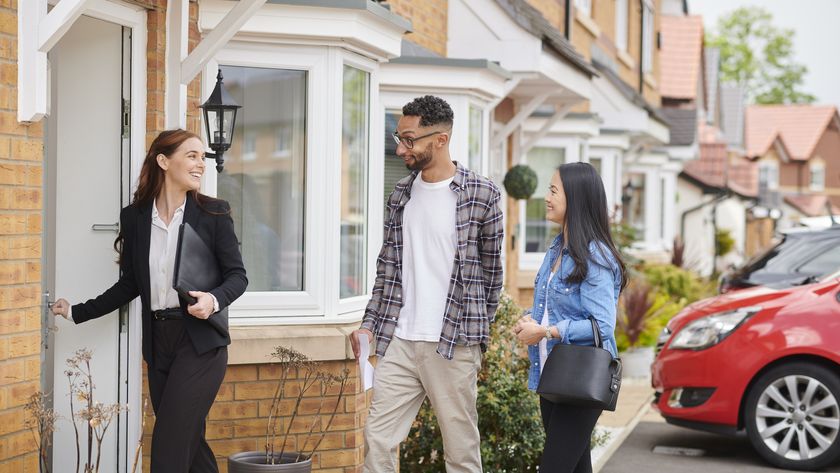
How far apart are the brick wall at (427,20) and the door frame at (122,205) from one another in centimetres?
346

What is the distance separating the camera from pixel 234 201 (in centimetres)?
673

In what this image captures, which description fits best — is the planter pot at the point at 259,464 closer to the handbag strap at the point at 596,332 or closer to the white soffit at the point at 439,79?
the handbag strap at the point at 596,332

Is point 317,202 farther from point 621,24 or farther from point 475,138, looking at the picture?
point 621,24

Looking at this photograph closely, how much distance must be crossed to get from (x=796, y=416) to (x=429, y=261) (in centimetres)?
434

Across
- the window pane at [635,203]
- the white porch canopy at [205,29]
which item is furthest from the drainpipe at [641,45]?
the white porch canopy at [205,29]

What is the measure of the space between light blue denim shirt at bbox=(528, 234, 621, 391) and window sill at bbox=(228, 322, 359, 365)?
1.63 m

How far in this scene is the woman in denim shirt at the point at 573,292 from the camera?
500cm

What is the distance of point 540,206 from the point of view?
14438 millimetres

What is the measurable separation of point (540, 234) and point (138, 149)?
29.1ft

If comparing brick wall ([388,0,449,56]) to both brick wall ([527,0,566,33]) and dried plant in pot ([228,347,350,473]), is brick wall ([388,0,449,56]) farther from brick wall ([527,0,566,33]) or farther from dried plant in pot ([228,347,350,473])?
dried plant in pot ([228,347,350,473])

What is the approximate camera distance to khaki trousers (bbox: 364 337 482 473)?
534 centimetres

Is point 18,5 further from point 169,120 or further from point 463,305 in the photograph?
point 463,305

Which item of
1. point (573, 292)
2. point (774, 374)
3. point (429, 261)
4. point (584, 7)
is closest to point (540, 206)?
point (584, 7)

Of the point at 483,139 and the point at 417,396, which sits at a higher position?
the point at 483,139
